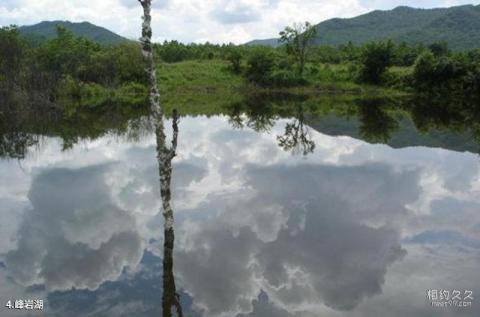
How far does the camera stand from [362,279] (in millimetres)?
11195

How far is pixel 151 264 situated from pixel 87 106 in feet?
156

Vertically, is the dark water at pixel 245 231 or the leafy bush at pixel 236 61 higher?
the leafy bush at pixel 236 61

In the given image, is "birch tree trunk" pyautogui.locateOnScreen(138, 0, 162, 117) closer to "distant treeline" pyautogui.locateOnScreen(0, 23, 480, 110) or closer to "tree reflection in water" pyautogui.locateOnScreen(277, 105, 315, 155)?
"tree reflection in water" pyautogui.locateOnScreen(277, 105, 315, 155)

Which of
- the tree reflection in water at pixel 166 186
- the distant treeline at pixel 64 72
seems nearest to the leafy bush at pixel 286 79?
the distant treeline at pixel 64 72

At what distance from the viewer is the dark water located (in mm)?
10414

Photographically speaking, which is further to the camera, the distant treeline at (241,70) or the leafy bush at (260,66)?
the leafy bush at (260,66)

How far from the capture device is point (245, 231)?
14.4 meters

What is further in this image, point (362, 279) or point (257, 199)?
point (257, 199)

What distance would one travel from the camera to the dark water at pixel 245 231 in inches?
410

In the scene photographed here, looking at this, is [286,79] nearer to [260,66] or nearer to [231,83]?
[260,66]

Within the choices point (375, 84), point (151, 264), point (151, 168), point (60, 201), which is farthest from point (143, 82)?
point (151, 264)

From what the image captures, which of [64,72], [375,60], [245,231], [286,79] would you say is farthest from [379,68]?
[245,231]

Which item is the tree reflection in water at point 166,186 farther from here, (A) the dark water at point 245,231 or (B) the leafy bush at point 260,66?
(B) the leafy bush at point 260,66

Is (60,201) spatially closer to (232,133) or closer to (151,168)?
(151,168)
